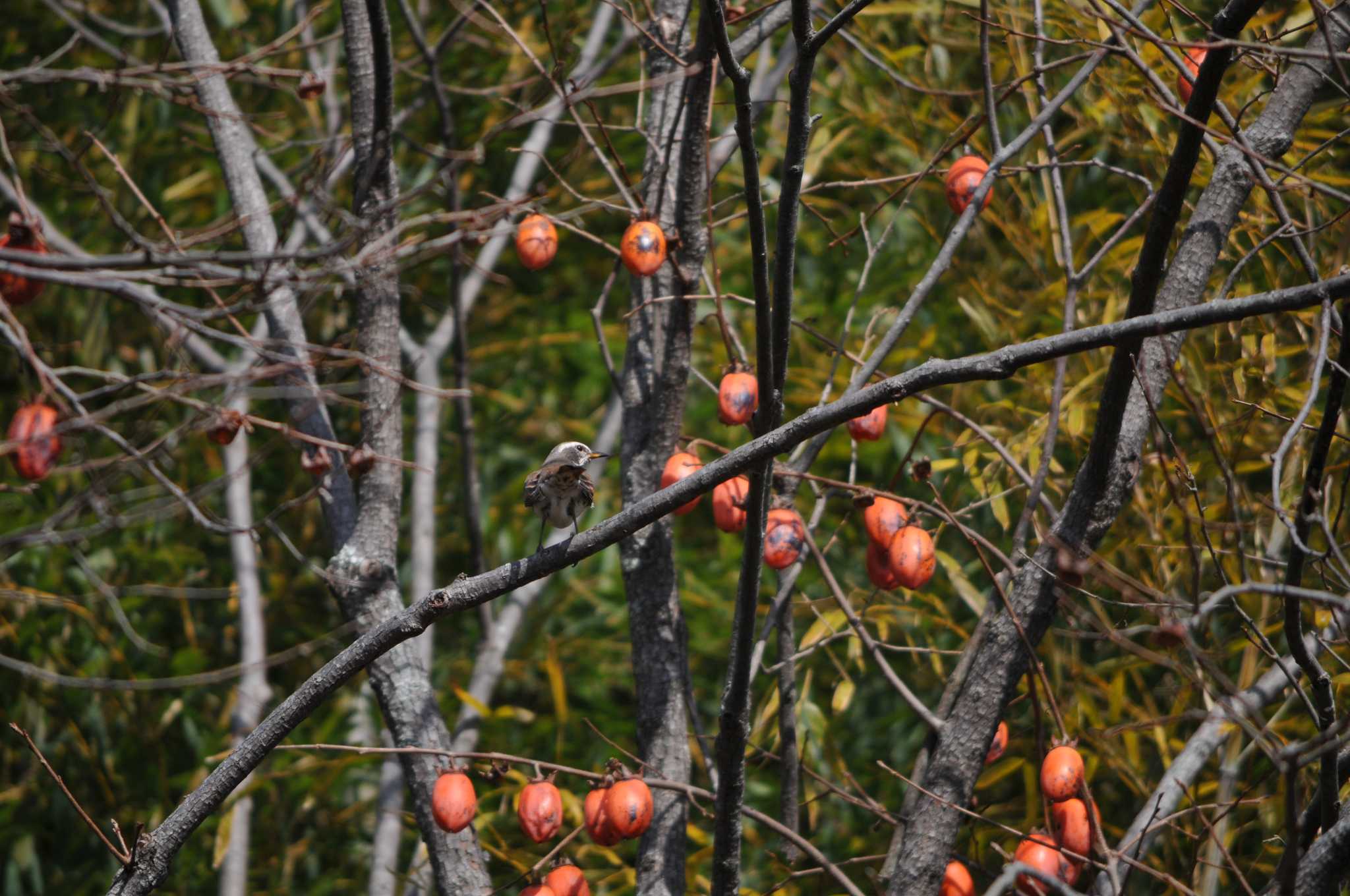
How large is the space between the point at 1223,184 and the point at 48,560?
143 inches

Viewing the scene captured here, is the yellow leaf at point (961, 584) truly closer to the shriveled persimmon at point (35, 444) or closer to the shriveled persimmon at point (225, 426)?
the shriveled persimmon at point (225, 426)

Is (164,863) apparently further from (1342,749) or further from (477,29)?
(477,29)

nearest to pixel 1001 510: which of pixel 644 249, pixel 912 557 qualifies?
pixel 912 557

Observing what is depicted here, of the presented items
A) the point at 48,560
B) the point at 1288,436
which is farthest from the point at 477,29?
the point at 1288,436

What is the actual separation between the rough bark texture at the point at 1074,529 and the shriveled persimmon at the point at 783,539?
38 cm

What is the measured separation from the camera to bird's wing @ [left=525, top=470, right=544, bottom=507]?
7.45 ft

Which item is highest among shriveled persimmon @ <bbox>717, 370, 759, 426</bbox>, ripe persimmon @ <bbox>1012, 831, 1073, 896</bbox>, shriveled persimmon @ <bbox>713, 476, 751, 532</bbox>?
shriveled persimmon @ <bbox>717, 370, 759, 426</bbox>

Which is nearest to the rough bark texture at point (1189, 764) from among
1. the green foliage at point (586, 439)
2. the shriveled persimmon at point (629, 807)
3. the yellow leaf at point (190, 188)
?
the green foliage at point (586, 439)

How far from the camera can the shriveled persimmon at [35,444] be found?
2.67m

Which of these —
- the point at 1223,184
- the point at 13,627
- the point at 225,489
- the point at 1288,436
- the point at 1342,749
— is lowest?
the point at 13,627

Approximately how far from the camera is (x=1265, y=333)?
2.68 m

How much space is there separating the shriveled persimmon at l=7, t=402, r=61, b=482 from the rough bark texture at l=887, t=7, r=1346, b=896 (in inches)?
74.9

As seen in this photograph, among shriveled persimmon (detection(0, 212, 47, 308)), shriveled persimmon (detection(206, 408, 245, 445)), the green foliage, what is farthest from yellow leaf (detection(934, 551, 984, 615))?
shriveled persimmon (detection(0, 212, 47, 308))

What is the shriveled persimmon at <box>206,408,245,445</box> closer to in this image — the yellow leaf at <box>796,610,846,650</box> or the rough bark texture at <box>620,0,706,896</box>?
the rough bark texture at <box>620,0,706,896</box>
